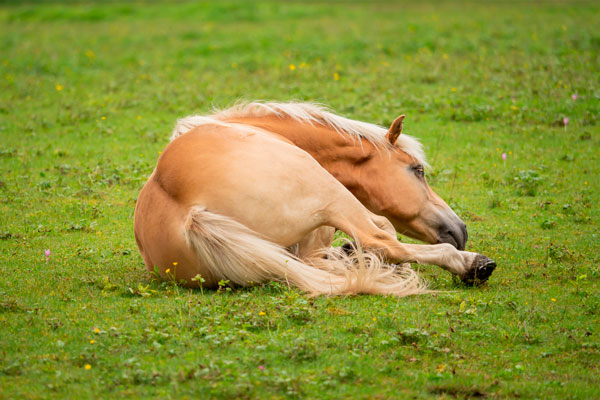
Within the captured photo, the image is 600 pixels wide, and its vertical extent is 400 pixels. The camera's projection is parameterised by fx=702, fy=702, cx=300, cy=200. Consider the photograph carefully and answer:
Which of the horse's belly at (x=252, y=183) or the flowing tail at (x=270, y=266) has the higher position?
the horse's belly at (x=252, y=183)

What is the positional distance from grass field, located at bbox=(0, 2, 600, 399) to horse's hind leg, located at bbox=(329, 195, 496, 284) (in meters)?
0.19

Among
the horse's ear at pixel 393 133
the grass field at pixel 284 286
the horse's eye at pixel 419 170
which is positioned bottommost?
the grass field at pixel 284 286

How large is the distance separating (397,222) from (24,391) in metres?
3.55

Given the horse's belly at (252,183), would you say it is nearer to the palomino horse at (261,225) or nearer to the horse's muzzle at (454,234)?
the palomino horse at (261,225)

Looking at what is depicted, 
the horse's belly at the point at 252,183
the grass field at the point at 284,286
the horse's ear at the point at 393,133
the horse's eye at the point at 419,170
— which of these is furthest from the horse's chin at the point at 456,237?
the horse's belly at the point at 252,183

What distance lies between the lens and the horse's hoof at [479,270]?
17.5ft

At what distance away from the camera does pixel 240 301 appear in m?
5.00

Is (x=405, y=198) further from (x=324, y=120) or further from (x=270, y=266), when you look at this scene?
(x=270, y=266)

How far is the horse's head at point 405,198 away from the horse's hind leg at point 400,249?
0.71 metres

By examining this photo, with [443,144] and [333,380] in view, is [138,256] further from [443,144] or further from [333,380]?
[443,144]

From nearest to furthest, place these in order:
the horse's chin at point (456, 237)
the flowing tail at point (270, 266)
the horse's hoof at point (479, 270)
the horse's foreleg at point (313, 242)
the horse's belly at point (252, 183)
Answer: the flowing tail at point (270, 266)
the horse's belly at point (252, 183)
the horse's hoof at point (479, 270)
the horse's foreleg at point (313, 242)
the horse's chin at point (456, 237)

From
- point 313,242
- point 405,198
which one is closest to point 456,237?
point 405,198

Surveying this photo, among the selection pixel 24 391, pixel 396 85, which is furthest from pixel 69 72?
pixel 24 391

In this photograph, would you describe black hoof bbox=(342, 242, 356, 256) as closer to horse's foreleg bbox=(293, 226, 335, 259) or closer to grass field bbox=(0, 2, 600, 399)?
horse's foreleg bbox=(293, 226, 335, 259)
